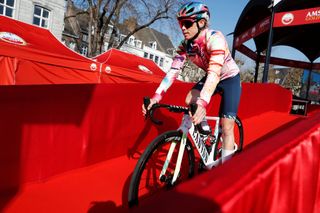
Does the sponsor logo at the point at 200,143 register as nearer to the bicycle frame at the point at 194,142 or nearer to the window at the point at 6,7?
the bicycle frame at the point at 194,142

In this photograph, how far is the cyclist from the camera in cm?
313

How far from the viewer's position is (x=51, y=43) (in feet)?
41.2

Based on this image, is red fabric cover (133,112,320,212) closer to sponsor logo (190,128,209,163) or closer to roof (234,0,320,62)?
sponsor logo (190,128,209,163)

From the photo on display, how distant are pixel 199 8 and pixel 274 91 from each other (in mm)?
9336

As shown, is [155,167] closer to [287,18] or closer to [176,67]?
[176,67]

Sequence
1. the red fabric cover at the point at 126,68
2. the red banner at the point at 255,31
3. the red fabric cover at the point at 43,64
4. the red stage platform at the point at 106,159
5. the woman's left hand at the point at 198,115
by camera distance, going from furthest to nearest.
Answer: the red banner at the point at 255,31
the red fabric cover at the point at 126,68
the red fabric cover at the point at 43,64
the woman's left hand at the point at 198,115
the red stage platform at the point at 106,159

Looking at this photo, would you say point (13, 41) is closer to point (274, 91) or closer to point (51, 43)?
point (51, 43)

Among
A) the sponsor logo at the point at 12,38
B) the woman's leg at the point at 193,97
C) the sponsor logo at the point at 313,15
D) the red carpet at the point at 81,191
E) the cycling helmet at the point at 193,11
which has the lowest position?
the red carpet at the point at 81,191

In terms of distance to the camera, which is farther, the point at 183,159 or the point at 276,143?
the point at 183,159

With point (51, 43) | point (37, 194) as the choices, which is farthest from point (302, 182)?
point (51, 43)

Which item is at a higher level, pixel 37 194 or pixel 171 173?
pixel 171 173

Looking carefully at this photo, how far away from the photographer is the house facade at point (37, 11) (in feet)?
80.0

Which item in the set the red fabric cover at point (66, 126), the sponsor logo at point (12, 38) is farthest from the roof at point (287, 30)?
the red fabric cover at point (66, 126)

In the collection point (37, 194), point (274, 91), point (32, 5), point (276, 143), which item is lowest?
point (37, 194)
